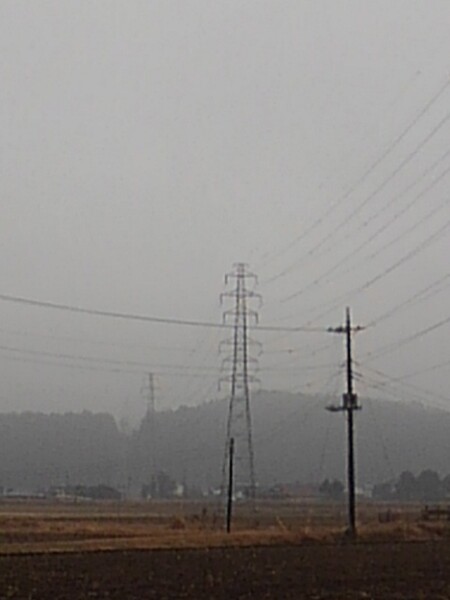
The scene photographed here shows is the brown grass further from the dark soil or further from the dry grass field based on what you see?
the dark soil

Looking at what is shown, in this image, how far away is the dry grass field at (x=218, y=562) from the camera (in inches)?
1182

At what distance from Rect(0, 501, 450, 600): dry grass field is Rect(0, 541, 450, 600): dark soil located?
29mm

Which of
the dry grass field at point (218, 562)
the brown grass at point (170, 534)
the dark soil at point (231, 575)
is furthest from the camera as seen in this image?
the brown grass at point (170, 534)

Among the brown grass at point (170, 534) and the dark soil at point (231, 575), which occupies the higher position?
the brown grass at point (170, 534)

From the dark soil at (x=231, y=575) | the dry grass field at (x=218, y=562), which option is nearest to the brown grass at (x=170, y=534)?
the dry grass field at (x=218, y=562)

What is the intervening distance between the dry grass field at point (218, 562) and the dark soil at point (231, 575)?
0.10 ft

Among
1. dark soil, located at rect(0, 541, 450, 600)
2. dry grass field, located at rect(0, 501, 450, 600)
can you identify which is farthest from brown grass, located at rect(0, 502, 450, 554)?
dark soil, located at rect(0, 541, 450, 600)

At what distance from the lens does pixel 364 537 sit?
66.1 meters

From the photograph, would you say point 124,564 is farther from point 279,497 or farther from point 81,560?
point 279,497

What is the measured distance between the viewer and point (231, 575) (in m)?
35.4

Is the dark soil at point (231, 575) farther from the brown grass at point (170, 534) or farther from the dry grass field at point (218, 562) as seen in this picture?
the brown grass at point (170, 534)

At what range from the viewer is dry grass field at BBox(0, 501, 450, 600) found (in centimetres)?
3002

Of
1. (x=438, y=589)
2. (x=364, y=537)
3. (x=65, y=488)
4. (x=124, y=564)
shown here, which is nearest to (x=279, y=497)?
(x=65, y=488)

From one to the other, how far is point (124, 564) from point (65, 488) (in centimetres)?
14159
